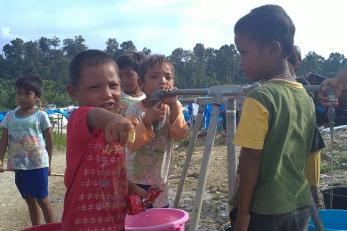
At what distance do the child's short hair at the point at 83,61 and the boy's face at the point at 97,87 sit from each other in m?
0.02

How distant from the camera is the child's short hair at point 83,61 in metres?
1.88

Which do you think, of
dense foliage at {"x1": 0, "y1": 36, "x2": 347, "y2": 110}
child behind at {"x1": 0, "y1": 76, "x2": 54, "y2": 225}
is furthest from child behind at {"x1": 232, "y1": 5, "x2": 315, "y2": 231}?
dense foliage at {"x1": 0, "y1": 36, "x2": 347, "y2": 110}

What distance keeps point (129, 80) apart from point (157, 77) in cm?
99

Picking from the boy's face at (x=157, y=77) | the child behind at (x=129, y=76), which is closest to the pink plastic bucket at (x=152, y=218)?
the boy's face at (x=157, y=77)

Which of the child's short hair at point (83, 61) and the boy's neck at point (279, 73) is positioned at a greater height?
the child's short hair at point (83, 61)

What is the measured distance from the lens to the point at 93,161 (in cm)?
179

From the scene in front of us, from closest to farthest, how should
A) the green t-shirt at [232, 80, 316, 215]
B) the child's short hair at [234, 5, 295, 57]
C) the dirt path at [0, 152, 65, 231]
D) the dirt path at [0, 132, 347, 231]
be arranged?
the green t-shirt at [232, 80, 316, 215] → the child's short hair at [234, 5, 295, 57] → the dirt path at [0, 132, 347, 231] → the dirt path at [0, 152, 65, 231]

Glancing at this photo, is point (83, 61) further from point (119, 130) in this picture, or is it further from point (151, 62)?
point (151, 62)

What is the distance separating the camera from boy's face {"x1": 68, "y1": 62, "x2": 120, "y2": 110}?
6.01 ft

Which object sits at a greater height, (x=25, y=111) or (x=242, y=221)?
(x=25, y=111)

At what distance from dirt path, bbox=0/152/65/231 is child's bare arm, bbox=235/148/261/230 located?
3.87 meters

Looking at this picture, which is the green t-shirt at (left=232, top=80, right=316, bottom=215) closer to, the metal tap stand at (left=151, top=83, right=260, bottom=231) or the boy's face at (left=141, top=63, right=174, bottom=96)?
the metal tap stand at (left=151, top=83, right=260, bottom=231)

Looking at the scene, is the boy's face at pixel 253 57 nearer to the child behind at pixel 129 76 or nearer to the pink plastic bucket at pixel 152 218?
the pink plastic bucket at pixel 152 218

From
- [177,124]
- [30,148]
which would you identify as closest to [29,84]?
[30,148]
